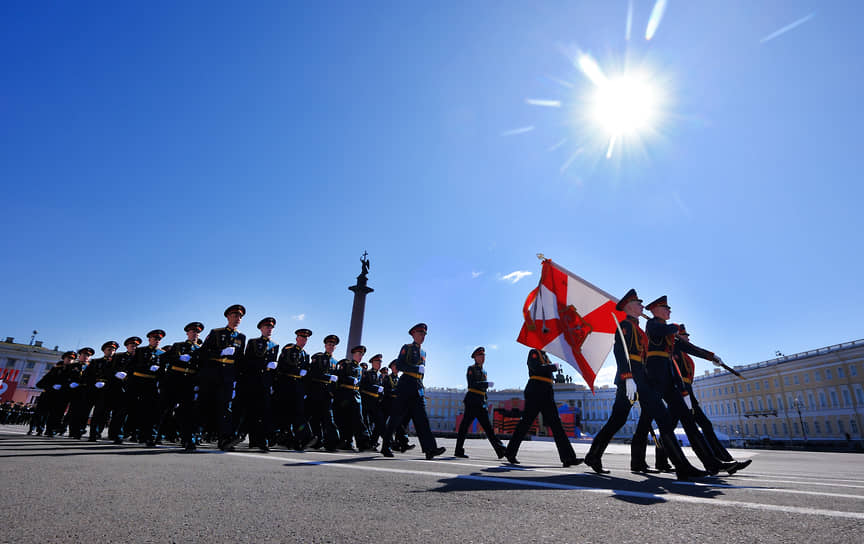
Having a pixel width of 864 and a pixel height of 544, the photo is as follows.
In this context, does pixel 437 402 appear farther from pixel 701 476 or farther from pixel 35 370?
pixel 701 476

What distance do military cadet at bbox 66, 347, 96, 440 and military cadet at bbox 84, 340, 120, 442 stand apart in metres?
0.10

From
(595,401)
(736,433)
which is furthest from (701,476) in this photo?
(595,401)

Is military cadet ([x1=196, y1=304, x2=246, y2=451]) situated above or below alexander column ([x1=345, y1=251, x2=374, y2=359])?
below

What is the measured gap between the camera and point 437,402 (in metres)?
119

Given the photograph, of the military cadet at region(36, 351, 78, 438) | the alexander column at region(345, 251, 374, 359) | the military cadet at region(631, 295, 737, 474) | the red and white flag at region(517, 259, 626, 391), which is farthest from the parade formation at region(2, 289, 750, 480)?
the alexander column at region(345, 251, 374, 359)

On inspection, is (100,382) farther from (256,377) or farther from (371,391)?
(371,391)

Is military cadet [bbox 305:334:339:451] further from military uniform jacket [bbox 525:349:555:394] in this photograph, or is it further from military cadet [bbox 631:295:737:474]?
military cadet [bbox 631:295:737:474]

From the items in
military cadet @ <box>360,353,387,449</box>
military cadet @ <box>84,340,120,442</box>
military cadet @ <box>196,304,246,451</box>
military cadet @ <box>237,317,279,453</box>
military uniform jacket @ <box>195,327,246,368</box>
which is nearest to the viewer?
military cadet @ <box>196,304,246,451</box>

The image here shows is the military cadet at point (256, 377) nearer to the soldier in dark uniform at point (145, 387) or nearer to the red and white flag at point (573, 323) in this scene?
the soldier in dark uniform at point (145, 387)

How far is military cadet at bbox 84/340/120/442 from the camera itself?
31.4ft

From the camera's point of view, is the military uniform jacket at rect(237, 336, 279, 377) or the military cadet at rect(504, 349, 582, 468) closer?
the military cadet at rect(504, 349, 582, 468)

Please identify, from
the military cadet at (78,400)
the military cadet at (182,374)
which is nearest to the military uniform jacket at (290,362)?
the military cadet at (182,374)

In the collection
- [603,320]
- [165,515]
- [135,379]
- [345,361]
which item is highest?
[603,320]

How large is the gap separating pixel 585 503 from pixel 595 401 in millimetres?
117665
